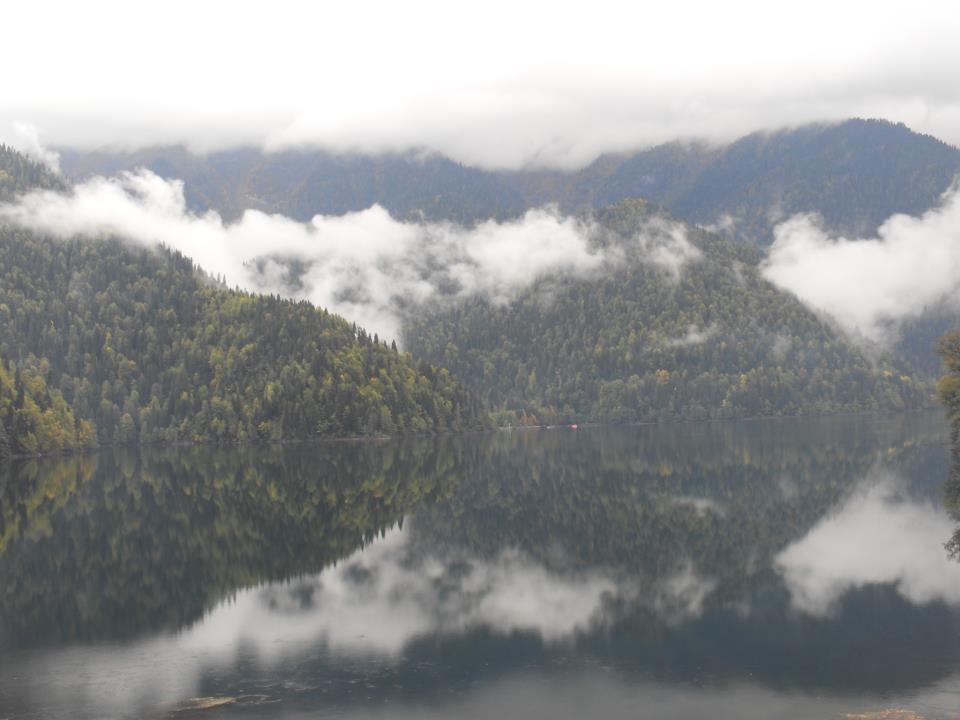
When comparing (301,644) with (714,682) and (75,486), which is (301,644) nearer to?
(714,682)

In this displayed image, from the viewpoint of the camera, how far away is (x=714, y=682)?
153 feet

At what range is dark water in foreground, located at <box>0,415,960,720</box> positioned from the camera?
4566 centimetres

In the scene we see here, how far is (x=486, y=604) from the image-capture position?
6481 centimetres

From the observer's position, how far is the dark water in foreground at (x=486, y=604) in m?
45.7

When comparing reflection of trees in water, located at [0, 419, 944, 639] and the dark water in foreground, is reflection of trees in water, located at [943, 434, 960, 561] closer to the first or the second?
the dark water in foreground

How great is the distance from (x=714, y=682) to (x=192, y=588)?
39552mm

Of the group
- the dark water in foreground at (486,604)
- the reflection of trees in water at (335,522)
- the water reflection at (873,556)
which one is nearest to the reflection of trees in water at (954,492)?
the water reflection at (873,556)

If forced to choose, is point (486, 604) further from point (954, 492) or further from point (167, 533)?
point (954, 492)

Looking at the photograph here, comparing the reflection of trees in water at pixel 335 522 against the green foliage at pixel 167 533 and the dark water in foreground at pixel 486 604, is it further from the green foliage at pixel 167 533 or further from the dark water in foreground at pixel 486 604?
the dark water in foreground at pixel 486 604

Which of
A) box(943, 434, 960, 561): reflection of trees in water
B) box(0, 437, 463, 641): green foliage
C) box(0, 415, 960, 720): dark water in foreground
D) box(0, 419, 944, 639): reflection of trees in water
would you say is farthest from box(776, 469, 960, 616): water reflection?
box(0, 437, 463, 641): green foliage

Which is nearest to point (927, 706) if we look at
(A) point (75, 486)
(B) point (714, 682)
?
(B) point (714, 682)

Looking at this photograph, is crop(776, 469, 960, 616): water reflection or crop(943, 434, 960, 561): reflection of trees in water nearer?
crop(776, 469, 960, 616): water reflection

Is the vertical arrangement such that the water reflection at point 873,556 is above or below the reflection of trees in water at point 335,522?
below

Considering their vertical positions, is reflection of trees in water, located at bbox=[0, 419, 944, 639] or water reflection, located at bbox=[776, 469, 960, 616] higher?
reflection of trees in water, located at bbox=[0, 419, 944, 639]
